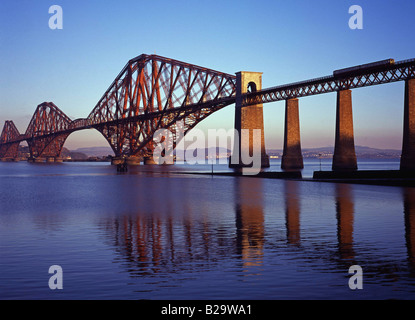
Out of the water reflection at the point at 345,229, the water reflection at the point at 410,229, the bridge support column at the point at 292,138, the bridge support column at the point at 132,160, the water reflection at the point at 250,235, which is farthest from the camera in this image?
the bridge support column at the point at 132,160

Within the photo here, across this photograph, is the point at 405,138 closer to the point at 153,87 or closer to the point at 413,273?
the point at 413,273

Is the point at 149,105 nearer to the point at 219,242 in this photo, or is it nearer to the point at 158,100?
the point at 158,100

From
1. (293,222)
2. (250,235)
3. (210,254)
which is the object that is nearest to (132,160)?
(293,222)

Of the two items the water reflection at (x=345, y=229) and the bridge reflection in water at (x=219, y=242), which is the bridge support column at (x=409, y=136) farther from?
the bridge reflection in water at (x=219, y=242)

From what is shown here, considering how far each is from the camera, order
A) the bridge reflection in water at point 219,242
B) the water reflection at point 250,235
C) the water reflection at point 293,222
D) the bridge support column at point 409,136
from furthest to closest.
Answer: the bridge support column at point 409,136
the water reflection at point 293,222
the water reflection at point 250,235
the bridge reflection in water at point 219,242

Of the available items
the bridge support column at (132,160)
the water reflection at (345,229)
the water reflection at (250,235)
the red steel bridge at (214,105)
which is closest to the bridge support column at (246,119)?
the red steel bridge at (214,105)

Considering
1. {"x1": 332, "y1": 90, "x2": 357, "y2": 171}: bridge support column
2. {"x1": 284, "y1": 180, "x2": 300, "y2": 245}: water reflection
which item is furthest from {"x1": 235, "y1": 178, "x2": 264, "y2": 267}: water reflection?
{"x1": 332, "y1": 90, "x2": 357, "y2": 171}: bridge support column

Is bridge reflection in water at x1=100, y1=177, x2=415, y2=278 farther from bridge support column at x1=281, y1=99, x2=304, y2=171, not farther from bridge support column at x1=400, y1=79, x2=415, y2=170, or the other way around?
bridge support column at x1=281, y1=99, x2=304, y2=171
